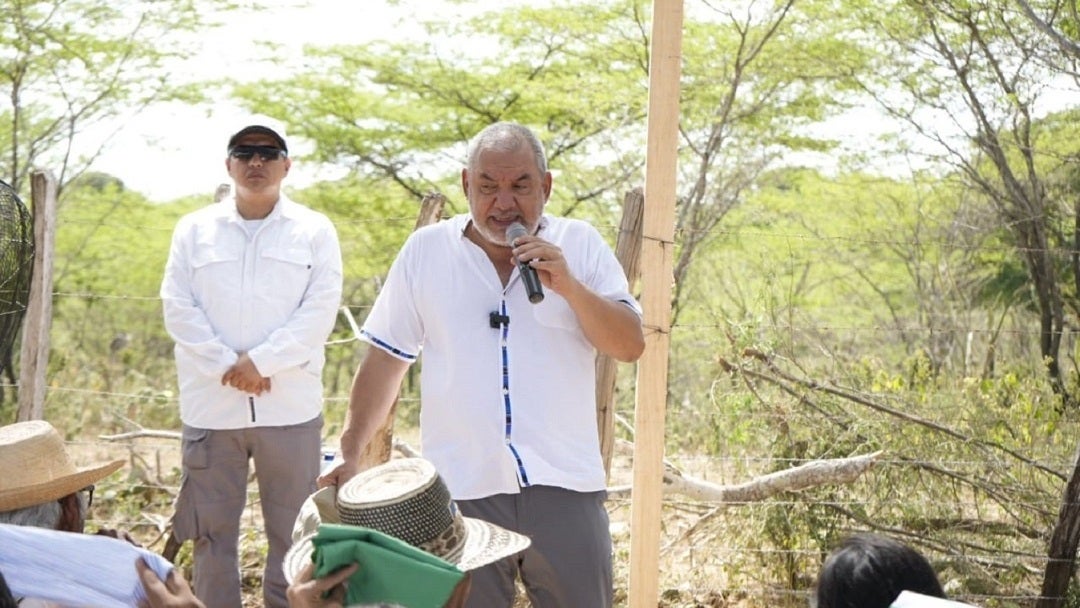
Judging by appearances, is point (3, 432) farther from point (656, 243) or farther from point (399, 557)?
point (656, 243)

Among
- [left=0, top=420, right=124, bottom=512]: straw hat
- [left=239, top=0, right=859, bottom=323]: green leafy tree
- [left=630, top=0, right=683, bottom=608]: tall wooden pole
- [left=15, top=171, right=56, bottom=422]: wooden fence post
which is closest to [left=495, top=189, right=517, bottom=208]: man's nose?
[left=630, top=0, right=683, bottom=608]: tall wooden pole

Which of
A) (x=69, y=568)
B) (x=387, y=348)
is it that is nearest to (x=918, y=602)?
(x=69, y=568)

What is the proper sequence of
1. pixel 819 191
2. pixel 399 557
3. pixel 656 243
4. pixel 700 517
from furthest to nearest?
1. pixel 819 191
2. pixel 700 517
3. pixel 656 243
4. pixel 399 557

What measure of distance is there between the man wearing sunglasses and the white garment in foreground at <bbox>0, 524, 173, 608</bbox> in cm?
233

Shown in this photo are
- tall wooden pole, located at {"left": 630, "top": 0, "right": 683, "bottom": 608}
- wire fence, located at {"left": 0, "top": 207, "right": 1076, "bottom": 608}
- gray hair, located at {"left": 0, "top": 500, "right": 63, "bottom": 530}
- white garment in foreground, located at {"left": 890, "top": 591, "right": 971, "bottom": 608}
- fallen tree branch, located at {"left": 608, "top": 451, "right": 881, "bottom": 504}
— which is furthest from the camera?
wire fence, located at {"left": 0, "top": 207, "right": 1076, "bottom": 608}

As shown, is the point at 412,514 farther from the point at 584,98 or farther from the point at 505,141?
the point at 584,98

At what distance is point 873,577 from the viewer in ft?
6.59

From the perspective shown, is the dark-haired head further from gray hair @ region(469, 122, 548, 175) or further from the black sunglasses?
the black sunglasses

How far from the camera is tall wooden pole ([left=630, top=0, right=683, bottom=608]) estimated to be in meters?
4.03

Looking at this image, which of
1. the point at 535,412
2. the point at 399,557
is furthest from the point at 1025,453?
the point at 399,557

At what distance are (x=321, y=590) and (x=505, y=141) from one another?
147 cm

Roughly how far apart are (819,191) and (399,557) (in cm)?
1015

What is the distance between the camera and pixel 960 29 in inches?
348

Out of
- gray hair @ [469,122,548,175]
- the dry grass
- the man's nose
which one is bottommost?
the dry grass
